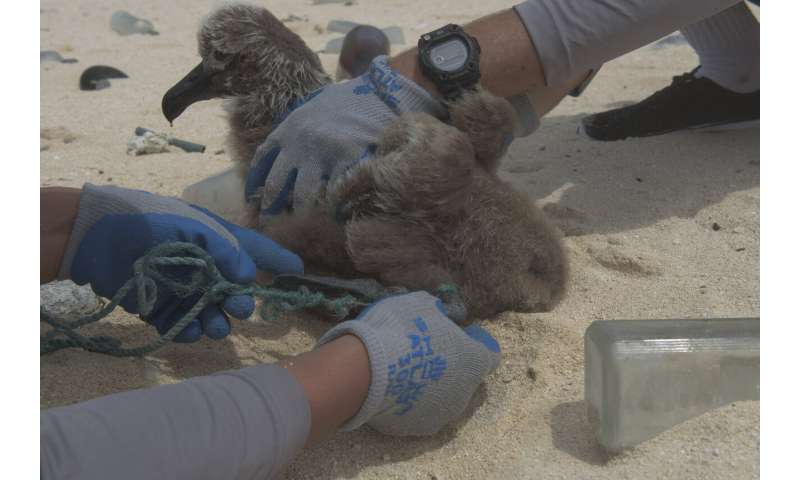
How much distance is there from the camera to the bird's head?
1944mm

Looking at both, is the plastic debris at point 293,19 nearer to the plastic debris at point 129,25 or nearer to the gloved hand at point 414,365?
the plastic debris at point 129,25

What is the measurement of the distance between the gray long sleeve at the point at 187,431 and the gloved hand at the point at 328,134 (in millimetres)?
618

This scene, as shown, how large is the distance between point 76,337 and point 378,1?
14.8 feet

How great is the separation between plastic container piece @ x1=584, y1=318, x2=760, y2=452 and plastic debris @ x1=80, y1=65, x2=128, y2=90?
3186 millimetres

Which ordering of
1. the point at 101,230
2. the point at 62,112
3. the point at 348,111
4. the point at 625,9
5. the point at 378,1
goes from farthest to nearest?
the point at 378,1, the point at 62,112, the point at 625,9, the point at 348,111, the point at 101,230

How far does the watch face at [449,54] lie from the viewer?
1887 millimetres

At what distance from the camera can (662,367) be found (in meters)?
1.33

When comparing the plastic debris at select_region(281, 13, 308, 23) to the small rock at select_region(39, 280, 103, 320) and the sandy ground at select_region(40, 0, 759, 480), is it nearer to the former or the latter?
the sandy ground at select_region(40, 0, 759, 480)

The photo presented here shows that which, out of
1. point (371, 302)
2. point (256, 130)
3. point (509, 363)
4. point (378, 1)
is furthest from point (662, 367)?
point (378, 1)

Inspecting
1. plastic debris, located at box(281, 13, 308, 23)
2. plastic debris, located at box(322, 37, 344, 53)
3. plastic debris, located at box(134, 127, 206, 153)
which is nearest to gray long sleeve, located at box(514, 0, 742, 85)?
plastic debris, located at box(134, 127, 206, 153)

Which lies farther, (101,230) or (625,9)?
(625,9)

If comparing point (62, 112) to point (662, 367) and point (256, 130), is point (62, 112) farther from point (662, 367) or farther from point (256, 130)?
point (662, 367)

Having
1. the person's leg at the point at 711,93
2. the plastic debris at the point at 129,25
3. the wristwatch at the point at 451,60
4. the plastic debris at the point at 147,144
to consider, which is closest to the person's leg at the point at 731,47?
the person's leg at the point at 711,93

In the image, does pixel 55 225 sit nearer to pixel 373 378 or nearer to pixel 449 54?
pixel 373 378
